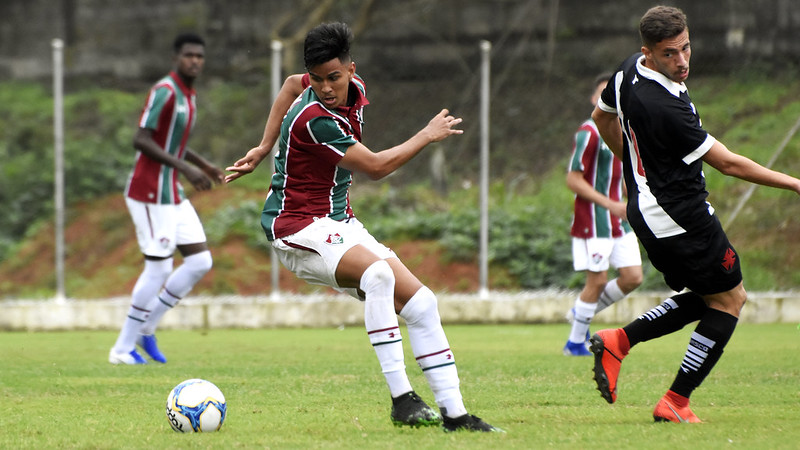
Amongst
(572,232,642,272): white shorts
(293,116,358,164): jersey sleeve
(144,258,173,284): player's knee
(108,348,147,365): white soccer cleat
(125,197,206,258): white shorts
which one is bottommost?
(108,348,147,365): white soccer cleat

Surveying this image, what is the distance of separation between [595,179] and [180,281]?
372 cm

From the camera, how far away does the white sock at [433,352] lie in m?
5.09

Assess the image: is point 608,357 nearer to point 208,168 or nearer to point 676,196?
point 676,196

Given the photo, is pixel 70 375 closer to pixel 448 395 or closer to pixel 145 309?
pixel 145 309

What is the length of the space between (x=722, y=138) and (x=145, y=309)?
776cm

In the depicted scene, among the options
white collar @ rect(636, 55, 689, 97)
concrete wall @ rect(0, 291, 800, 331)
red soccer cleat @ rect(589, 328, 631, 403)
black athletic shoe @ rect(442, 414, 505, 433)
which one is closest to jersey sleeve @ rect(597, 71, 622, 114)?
white collar @ rect(636, 55, 689, 97)

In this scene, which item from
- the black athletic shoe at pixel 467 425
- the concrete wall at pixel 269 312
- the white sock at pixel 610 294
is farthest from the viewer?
→ the concrete wall at pixel 269 312

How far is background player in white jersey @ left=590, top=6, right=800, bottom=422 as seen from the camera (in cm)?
531

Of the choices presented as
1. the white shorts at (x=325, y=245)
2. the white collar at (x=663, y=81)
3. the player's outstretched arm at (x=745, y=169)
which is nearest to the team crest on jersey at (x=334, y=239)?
the white shorts at (x=325, y=245)

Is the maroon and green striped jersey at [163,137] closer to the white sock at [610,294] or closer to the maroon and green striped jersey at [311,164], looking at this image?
the white sock at [610,294]

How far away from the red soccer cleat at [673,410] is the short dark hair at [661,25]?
1.75m

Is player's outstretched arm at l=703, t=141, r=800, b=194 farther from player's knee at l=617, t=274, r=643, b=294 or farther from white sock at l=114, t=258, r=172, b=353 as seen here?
white sock at l=114, t=258, r=172, b=353

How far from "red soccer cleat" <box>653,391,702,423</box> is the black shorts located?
0.55m

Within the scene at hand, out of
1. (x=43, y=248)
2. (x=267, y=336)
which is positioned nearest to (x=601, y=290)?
(x=267, y=336)
